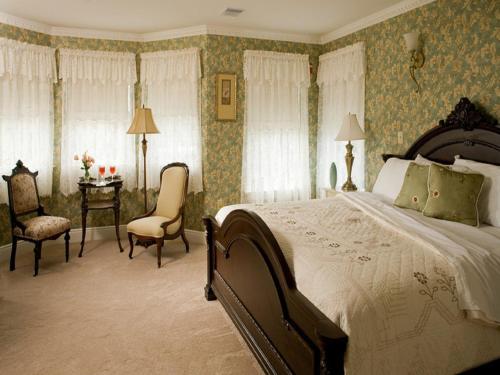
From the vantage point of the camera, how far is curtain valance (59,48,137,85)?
4.77m

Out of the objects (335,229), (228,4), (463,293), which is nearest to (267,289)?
(335,229)

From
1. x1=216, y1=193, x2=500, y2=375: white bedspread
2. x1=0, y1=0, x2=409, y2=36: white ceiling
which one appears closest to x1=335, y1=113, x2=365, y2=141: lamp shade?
x1=0, y1=0, x2=409, y2=36: white ceiling

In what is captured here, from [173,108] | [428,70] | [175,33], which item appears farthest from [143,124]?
[428,70]

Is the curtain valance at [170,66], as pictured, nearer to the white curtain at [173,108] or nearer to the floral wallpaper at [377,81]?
the white curtain at [173,108]

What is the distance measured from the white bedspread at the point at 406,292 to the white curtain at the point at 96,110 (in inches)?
134

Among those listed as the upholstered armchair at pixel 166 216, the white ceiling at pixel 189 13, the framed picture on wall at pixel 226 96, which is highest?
the white ceiling at pixel 189 13

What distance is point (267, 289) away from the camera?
83.8 inches

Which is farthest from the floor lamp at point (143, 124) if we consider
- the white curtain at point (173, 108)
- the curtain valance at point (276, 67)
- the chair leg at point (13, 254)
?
the chair leg at point (13, 254)

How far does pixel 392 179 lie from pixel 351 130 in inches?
36.4

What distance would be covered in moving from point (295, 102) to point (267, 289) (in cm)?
350

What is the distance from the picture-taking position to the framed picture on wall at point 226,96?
191 inches

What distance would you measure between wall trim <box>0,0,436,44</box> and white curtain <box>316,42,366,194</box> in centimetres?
25

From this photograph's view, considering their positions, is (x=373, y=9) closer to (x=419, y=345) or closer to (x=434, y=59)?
(x=434, y=59)

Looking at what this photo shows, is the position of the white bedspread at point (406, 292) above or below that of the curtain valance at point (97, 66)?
below
